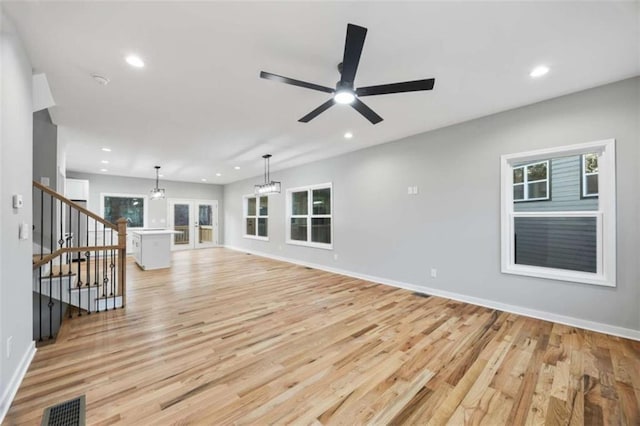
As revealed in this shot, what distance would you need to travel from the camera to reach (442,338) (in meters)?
2.74

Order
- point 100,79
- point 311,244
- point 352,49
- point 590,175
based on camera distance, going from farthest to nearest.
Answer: point 311,244 < point 590,175 < point 100,79 < point 352,49

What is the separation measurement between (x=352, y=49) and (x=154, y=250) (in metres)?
6.46

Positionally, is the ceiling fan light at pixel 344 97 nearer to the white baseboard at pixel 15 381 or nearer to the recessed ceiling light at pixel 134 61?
the recessed ceiling light at pixel 134 61

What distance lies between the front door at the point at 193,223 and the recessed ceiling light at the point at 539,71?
407 inches

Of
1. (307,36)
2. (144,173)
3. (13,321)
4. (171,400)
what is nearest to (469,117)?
(307,36)

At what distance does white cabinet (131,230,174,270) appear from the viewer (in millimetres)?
6105

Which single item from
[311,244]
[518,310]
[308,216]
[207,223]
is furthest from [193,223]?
[518,310]

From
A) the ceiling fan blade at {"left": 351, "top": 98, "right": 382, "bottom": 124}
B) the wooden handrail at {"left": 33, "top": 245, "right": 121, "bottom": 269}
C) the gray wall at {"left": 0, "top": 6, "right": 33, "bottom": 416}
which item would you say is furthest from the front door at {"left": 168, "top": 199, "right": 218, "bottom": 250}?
the ceiling fan blade at {"left": 351, "top": 98, "right": 382, "bottom": 124}

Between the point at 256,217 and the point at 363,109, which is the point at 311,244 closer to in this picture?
the point at 256,217

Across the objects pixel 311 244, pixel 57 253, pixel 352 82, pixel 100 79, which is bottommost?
pixel 311 244

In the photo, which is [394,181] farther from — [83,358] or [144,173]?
[144,173]

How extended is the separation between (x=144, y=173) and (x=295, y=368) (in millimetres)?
8772

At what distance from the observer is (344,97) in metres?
2.26

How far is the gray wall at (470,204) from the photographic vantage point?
2.77m
